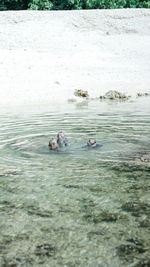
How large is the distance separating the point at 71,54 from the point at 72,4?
1033cm

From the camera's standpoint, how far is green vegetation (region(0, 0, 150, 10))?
25.5 meters

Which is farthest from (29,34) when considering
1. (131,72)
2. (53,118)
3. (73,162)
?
(73,162)

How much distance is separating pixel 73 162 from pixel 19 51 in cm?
1346

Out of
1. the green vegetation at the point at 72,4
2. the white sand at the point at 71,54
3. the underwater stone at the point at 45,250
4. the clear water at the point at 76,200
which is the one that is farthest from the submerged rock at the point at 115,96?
the green vegetation at the point at 72,4

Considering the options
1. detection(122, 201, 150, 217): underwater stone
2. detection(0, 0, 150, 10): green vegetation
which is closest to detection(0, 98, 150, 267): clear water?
detection(122, 201, 150, 217): underwater stone

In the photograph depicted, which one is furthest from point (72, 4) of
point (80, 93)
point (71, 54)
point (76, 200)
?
point (76, 200)

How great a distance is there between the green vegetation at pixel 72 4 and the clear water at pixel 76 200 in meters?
19.8

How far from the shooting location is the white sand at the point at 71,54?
46.1 feet

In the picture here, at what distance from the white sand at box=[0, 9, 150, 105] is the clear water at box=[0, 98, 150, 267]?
6.71 meters

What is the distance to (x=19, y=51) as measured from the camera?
17.7 metres

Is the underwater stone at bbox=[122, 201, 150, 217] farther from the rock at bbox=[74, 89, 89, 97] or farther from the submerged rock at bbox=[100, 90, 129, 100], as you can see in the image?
the rock at bbox=[74, 89, 89, 97]

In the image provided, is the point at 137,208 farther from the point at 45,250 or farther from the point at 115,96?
the point at 115,96

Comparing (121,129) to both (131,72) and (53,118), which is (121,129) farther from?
(131,72)

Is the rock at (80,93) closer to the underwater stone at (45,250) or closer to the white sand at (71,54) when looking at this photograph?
the white sand at (71,54)
